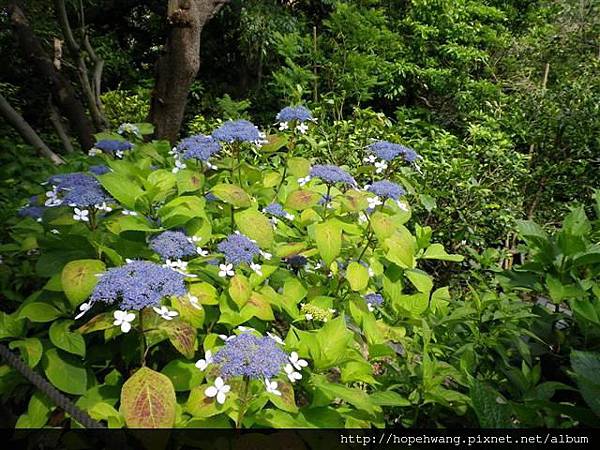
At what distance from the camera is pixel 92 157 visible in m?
1.97

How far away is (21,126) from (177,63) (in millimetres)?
1049

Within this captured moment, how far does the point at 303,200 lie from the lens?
153 cm

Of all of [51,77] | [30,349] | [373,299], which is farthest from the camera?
[51,77]

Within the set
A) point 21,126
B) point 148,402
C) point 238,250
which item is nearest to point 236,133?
point 238,250

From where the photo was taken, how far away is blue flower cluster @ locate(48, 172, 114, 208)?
1207 mm

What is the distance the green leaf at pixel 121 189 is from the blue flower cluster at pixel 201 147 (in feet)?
0.68

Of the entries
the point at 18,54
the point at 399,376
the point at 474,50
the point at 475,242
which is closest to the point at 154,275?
the point at 399,376

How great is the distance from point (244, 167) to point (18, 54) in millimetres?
6233

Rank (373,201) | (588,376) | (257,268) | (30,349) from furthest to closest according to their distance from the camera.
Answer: (373,201)
(257,268)
(30,349)
(588,376)

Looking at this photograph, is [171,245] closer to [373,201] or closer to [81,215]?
[81,215]

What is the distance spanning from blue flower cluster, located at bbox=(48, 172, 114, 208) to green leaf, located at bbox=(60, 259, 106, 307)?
18 cm

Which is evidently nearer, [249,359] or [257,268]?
[249,359]

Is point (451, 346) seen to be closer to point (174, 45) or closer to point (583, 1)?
point (174, 45)

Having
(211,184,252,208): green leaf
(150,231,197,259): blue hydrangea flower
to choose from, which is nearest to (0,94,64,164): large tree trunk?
(211,184,252,208): green leaf
